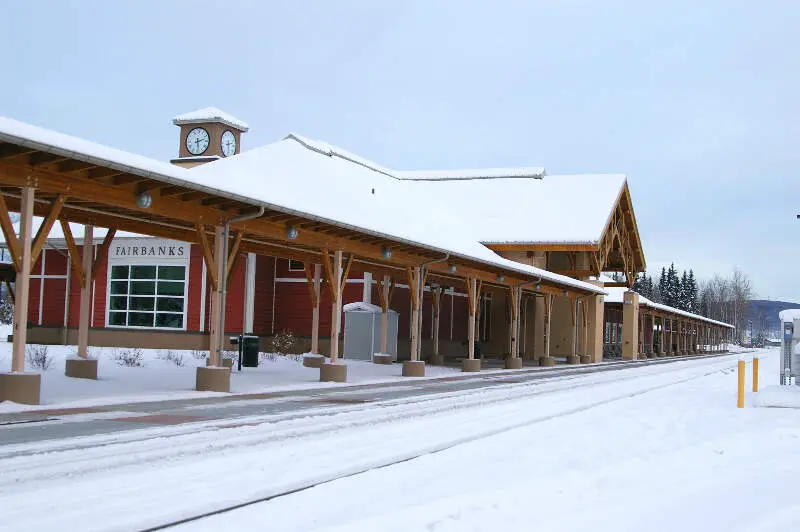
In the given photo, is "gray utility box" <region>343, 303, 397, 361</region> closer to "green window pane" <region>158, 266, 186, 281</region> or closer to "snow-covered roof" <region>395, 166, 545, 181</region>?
"green window pane" <region>158, 266, 186, 281</region>

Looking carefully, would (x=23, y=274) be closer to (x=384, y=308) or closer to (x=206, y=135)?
(x=384, y=308)

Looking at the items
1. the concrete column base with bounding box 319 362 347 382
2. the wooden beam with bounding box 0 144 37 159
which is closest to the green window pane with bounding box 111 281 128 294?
the concrete column base with bounding box 319 362 347 382

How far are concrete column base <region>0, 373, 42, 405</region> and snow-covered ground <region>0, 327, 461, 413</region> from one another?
0.59 feet

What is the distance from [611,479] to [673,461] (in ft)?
5.57

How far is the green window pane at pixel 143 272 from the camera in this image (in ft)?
111

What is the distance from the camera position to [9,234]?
12484mm

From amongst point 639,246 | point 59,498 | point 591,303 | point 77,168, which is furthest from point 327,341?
point 639,246

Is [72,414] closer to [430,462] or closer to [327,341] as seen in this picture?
[430,462]

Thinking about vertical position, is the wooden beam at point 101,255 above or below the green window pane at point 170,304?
above

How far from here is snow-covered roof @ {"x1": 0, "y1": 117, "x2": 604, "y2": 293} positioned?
13.1 metres

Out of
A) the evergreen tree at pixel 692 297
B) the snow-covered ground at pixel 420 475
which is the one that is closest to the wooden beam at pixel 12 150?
the snow-covered ground at pixel 420 475

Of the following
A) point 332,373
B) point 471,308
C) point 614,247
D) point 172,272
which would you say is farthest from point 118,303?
point 614,247

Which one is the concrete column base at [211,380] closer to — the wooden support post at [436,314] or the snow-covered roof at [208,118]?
the wooden support post at [436,314]

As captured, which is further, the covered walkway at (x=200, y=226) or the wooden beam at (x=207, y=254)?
the wooden beam at (x=207, y=254)
